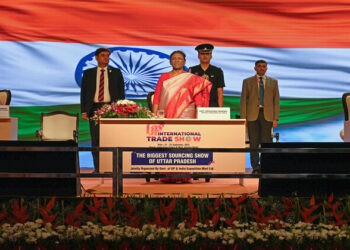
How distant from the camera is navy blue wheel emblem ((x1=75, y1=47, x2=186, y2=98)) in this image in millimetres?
5984

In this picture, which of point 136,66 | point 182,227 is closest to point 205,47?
point 136,66

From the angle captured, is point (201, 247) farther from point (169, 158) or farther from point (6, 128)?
point (6, 128)

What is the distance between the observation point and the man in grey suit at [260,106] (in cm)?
454

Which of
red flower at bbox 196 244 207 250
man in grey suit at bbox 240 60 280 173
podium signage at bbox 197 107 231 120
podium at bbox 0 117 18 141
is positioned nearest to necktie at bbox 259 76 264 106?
man in grey suit at bbox 240 60 280 173

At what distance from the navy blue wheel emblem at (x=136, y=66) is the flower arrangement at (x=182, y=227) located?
384 centimetres

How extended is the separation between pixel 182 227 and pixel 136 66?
440 cm

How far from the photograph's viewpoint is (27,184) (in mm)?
2613

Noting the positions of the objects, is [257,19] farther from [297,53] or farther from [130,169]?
[130,169]

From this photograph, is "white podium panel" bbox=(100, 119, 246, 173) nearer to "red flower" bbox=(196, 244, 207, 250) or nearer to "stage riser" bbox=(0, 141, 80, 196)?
"stage riser" bbox=(0, 141, 80, 196)

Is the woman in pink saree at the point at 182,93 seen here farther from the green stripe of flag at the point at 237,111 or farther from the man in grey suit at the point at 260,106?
the green stripe of flag at the point at 237,111

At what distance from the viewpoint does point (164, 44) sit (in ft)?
19.9

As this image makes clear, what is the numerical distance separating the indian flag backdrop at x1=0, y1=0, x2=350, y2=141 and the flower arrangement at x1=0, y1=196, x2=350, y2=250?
400 cm

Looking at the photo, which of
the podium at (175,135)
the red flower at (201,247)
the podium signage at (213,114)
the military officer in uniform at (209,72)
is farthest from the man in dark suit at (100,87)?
the red flower at (201,247)

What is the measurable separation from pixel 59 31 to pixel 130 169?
11.5 feet
